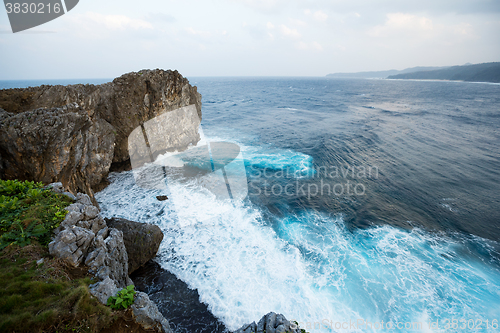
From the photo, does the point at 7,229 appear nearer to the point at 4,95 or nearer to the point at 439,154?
the point at 4,95

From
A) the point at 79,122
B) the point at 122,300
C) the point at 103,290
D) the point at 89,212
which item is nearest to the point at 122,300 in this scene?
the point at 122,300

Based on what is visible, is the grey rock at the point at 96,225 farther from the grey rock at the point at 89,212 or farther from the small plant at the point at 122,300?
the small plant at the point at 122,300

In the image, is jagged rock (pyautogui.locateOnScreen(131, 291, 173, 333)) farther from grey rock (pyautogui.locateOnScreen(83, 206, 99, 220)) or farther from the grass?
grey rock (pyautogui.locateOnScreen(83, 206, 99, 220))

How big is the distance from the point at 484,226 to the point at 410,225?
562 centimetres

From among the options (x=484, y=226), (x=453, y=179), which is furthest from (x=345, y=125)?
(x=484, y=226)

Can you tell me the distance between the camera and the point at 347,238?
15953 millimetres

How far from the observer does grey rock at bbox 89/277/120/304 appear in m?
6.81

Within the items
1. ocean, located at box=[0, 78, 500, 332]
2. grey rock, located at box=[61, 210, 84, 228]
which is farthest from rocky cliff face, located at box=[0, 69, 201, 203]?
grey rock, located at box=[61, 210, 84, 228]

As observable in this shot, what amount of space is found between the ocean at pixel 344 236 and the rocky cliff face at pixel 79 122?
4.15m

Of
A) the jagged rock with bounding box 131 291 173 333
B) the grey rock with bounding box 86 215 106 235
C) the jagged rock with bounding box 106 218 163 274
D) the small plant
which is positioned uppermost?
the grey rock with bounding box 86 215 106 235

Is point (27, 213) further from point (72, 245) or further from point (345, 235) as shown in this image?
point (345, 235)

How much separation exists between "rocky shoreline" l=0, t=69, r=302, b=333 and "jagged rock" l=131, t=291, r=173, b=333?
28 mm

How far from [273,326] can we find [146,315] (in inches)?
170

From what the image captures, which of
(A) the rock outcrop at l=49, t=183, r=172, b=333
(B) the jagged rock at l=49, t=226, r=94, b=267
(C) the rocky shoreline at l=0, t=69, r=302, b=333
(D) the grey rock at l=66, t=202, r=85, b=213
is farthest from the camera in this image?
(D) the grey rock at l=66, t=202, r=85, b=213
